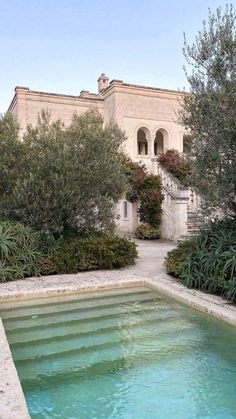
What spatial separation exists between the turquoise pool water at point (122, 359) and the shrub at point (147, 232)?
9589mm

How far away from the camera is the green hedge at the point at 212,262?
682 centimetres

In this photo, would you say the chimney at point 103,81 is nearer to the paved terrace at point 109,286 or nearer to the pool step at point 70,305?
the paved terrace at point 109,286

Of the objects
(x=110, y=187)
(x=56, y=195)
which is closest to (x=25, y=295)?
(x=56, y=195)

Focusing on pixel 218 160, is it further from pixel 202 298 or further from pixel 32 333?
pixel 32 333

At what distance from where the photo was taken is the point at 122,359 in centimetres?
466

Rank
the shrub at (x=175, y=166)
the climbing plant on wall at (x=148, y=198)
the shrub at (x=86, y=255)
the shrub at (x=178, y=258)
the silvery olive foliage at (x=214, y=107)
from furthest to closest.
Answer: the shrub at (x=175, y=166)
the climbing plant on wall at (x=148, y=198)
the shrub at (x=86, y=255)
the shrub at (x=178, y=258)
the silvery olive foliage at (x=214, y=107)

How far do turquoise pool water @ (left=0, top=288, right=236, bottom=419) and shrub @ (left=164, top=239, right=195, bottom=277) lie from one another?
1529 millimetres

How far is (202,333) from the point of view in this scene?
5492 millimetres

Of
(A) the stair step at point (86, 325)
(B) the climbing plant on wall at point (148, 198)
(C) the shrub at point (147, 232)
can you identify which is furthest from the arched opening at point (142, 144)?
(A) the stair step at point (86, 325)

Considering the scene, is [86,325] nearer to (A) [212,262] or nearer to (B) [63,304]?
(B) [63,304]

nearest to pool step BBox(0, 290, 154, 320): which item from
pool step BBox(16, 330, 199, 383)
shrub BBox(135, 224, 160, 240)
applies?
pool step BBox(16, 330, 199, 383)

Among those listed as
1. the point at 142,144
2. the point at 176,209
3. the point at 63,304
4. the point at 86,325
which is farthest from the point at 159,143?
the point at 86,325

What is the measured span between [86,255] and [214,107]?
468cm

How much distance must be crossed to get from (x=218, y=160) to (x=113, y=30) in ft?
25.8
